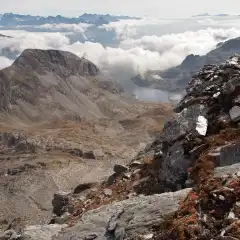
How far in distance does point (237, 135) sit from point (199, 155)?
3.12 m

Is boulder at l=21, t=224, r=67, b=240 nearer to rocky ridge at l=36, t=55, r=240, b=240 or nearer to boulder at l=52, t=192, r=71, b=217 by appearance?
rocky ridge at l=36, t=55, r=240, b=240

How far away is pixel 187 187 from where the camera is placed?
97.2ft

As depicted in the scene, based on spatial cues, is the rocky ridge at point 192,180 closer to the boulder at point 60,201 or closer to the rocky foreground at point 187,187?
the rocky foreground at point 187,187

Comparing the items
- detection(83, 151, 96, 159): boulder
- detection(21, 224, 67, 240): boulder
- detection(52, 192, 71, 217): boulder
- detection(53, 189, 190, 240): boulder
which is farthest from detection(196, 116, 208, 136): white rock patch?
detection(83, 151, 96, 159): boulder

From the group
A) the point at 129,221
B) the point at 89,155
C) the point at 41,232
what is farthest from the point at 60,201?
the point at 89,155

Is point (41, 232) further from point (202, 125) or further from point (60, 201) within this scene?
point (60, 201)

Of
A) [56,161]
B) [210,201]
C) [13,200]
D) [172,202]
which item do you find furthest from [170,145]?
[56,161]

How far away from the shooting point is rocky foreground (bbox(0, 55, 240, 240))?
20391mm

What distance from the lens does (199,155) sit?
3262 cm

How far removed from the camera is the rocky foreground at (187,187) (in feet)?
66.9

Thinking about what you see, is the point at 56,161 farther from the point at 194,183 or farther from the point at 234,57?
the point at 194,183

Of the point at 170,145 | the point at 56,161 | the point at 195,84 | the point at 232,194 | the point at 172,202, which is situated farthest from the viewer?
the point at 56,161

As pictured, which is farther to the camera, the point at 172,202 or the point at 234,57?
the point at 234,57

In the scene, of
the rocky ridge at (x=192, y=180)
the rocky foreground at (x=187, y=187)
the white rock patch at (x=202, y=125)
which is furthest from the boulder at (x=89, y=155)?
the white rock patch at (x=202, y=125)
